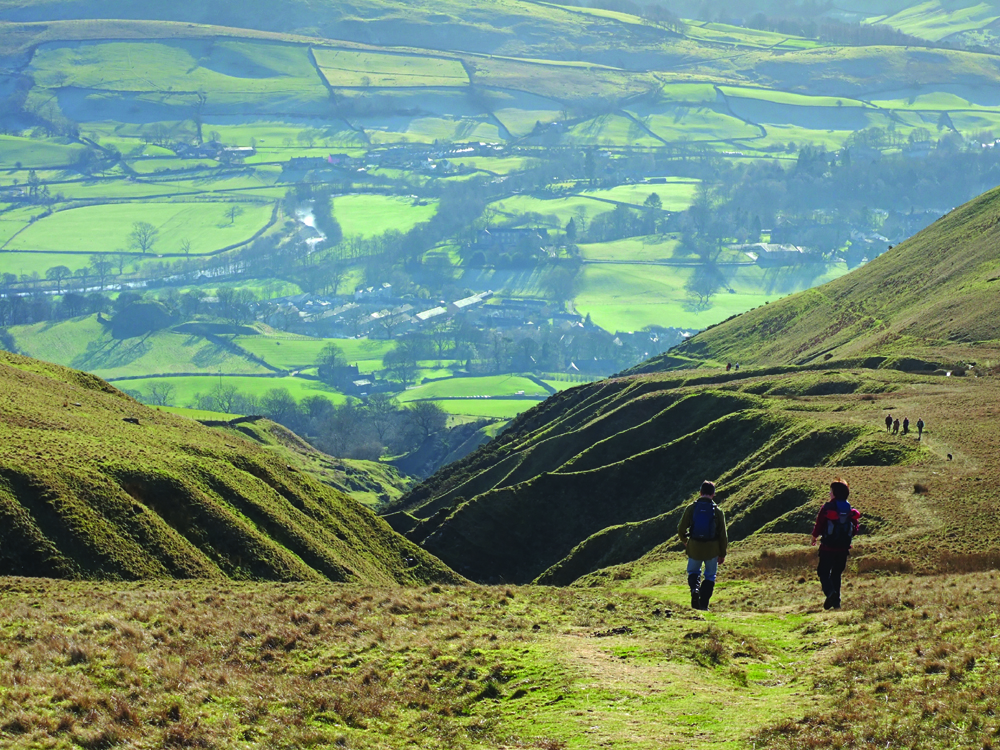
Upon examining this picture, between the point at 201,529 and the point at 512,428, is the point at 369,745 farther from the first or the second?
the point at 512,428

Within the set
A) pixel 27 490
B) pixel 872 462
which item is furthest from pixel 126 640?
pixel 872 462

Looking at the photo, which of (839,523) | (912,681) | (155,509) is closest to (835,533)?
(839,523)

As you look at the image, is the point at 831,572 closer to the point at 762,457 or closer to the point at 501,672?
the point at 501,672

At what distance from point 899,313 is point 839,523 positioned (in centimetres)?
9709

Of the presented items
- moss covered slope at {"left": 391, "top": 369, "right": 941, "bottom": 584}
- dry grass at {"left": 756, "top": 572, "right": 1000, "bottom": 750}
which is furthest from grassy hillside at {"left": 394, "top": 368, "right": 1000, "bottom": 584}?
dry grass at {"left": 756, "top": 572, "right": 1000, "bottom": 750}

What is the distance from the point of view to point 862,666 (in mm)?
20719

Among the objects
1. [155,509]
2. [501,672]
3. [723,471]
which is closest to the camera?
[501,672]

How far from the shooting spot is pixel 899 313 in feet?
382

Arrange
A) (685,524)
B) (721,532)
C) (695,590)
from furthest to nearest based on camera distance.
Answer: (695,590) < (685,524) < (721,532)

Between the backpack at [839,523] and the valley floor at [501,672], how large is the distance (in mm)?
1619

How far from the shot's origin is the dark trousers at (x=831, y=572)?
1046 inches

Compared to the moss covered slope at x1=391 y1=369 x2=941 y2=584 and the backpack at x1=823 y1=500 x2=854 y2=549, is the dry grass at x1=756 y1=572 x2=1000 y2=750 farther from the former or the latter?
the moss covered slope at x1=391 y1=369 x2=941 y2=584

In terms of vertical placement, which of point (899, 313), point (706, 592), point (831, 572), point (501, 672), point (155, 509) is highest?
point (899, 313)

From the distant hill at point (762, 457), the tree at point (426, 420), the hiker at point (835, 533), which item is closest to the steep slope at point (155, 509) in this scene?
the distant hill at point (762, 457)
